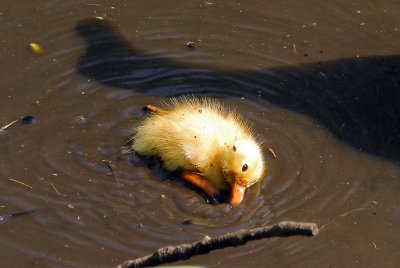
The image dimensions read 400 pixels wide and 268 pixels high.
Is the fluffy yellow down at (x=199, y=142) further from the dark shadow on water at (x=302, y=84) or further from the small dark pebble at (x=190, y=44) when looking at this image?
the small dark pebble at (x=190, y=44)

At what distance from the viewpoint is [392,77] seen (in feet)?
16.5

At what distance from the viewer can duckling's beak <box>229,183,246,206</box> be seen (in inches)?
159

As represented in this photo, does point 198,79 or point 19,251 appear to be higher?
point 198,79

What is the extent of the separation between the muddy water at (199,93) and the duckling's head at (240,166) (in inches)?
2.7

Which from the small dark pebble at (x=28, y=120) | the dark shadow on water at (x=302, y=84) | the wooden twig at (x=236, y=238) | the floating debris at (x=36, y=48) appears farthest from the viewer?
the floating debris at (x=36, y=48)

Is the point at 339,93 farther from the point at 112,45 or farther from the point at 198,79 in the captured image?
the point at 112,45

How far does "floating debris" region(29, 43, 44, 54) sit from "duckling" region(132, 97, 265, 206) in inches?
42.7

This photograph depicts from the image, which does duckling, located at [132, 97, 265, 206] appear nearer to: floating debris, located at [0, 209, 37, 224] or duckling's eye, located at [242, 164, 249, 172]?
duckling's eye, located at [242, 164, 249, 172]

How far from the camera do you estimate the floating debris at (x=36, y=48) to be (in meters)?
5.09

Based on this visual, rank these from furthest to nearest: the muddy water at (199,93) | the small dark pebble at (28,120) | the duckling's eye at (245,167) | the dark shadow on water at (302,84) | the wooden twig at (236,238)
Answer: the dark shadow on water at (302,84)
the small dark pebble at (28,120)
the duckling's eye at (245,167)
the muddy water at (199,93)
the wooden twig at (236,238)

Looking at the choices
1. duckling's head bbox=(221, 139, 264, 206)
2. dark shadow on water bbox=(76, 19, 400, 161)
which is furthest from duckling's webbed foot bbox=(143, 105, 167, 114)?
duckling's head bbox=(221, 139, 264, 206)

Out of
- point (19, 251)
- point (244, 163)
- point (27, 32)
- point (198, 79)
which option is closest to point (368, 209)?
point (244, 163)

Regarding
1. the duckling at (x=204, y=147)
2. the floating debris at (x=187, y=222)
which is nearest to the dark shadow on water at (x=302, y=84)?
the duckling at (x=204, y=147)

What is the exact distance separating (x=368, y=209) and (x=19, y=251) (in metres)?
1.74
